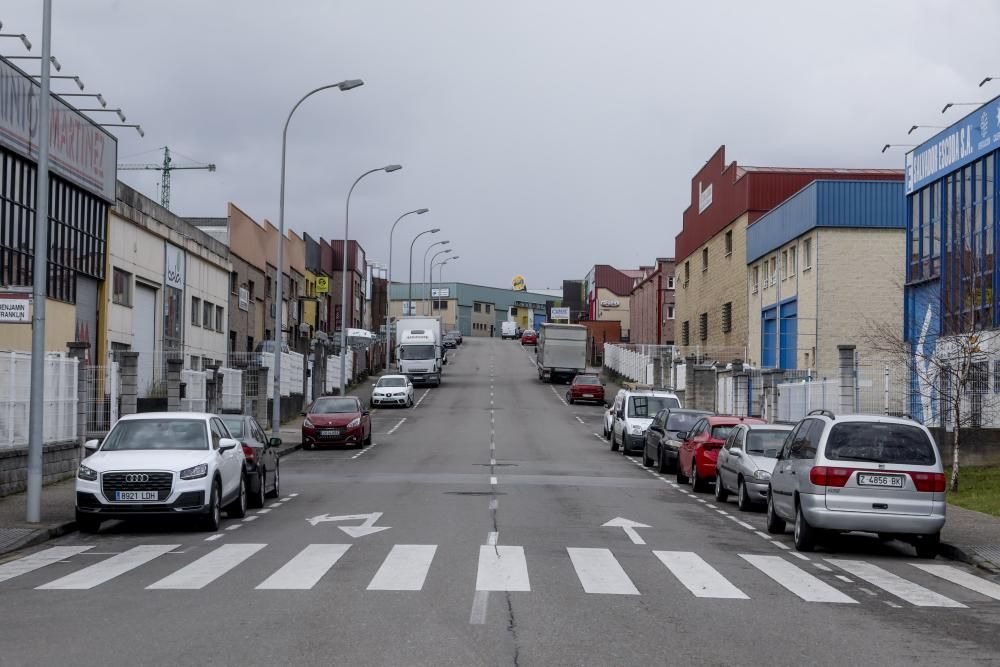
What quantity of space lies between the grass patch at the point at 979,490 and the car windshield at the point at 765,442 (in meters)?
3.33

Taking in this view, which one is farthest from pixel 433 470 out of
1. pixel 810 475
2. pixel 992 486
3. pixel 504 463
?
pixel 810 475

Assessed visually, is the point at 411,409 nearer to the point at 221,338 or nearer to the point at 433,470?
the point at 221,338

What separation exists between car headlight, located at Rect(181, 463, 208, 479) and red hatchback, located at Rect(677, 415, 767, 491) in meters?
10.9

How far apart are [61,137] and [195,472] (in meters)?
23.6

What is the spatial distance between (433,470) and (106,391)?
24.4 ft

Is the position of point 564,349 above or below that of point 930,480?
above

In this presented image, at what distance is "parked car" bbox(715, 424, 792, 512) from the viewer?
19.5 metres

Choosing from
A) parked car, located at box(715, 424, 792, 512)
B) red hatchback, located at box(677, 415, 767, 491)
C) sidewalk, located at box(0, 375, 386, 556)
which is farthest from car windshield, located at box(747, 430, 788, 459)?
sidewalk, located at box(0, 375, 386, 556)

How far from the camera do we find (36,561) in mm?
13008

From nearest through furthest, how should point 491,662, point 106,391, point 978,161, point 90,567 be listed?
point 491,662
point 90,567
point 106,391
point 978,161

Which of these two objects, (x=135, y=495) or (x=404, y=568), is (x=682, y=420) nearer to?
(x=135, y=495)

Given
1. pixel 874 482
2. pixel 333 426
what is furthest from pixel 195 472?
pixel 333 426

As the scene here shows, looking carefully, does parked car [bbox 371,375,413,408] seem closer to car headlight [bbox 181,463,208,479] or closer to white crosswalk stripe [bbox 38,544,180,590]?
car headlight [bbox 181,463,208,479]

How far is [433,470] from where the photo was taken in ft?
92.8
